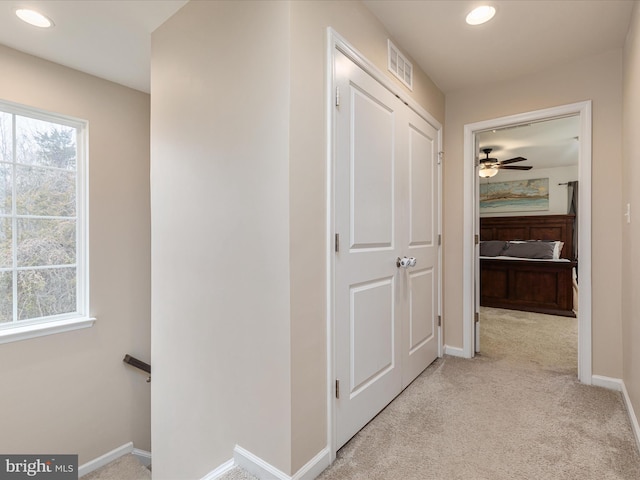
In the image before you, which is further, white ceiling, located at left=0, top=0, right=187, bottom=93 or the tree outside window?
the tree outside window

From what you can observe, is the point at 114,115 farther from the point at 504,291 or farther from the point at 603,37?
the point at 504,291

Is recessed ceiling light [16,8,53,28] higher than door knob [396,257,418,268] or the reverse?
higher

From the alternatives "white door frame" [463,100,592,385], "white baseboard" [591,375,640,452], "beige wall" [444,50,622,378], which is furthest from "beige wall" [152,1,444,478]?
"white baseboard" [591,375,640,452]

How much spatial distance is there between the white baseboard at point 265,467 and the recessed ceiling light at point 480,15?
2472mm

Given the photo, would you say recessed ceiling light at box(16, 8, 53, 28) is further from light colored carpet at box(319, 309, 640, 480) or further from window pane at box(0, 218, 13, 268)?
light colored carpet at box(319, 309, 640, 480)

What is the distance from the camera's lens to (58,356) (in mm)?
2385

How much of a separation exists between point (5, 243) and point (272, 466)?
2295 mm

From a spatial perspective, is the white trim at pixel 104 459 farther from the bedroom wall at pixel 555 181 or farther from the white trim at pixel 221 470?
the bedroom wall at pixel 555 181

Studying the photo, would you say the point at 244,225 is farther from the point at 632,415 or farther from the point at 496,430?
the point at 632,415

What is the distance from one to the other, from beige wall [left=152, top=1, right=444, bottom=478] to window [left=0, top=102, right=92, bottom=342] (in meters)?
1.04

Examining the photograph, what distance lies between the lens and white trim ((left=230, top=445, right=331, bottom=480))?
55.3 inches

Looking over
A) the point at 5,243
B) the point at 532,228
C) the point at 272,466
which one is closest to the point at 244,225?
the point at 272,466

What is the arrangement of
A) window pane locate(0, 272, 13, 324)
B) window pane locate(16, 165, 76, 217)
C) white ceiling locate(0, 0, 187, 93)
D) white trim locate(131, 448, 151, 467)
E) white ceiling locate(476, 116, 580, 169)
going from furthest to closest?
white ceiling locate(476, 116, 580, 169) < white trim locate(131, 448, 151, 467) < window pane locate(16, 165, 76, 217) < window pane locate(0, 272, 13, 324) < white ceiling locate(0, 0, 187, 93)

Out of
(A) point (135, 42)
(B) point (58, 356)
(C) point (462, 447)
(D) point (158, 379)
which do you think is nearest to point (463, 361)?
(C) point (462, 447)
